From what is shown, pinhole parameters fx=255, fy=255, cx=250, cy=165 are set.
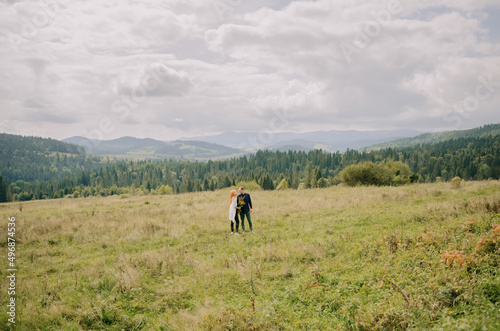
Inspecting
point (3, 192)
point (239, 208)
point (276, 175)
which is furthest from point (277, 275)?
point (276, 175)

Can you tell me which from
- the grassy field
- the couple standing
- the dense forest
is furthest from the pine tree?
the couple standing

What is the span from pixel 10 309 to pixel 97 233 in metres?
7.90

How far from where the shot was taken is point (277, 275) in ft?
29.4

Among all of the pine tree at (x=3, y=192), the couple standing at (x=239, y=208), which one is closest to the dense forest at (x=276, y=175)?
the pine tree at (x=3, y=192)

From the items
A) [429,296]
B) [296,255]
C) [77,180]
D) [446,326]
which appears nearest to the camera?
[446,326]

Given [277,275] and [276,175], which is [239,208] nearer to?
[277,275]

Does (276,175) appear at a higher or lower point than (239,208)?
lower

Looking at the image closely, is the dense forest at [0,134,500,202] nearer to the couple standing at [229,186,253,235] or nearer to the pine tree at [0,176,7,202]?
the pine tree at [0,176,7,202]

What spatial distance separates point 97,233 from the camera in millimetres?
15359

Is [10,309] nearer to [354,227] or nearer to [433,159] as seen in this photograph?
[354,227]

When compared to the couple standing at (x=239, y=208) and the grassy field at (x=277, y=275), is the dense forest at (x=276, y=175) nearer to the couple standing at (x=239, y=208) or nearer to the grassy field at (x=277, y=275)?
the couple standing at (x=239, y=208)

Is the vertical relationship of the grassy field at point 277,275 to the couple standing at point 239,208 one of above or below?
below

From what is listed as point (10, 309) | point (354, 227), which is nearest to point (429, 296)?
point (354, 227)

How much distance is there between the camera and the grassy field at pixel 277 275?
5895 millimetres
